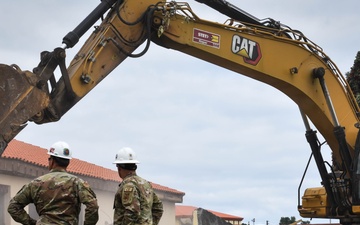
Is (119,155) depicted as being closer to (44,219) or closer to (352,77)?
(44,219)

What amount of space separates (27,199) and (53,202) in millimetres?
259

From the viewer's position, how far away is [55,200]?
5531 millimetres

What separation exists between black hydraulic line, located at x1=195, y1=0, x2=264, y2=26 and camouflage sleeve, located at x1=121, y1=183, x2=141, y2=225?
4.62 metres

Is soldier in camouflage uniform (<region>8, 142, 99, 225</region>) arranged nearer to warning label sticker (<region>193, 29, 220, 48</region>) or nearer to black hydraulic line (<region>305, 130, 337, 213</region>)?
warning label sticker (<region>193, 29, 220, 48</region>)

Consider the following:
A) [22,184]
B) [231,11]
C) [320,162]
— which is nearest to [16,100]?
[231,11]

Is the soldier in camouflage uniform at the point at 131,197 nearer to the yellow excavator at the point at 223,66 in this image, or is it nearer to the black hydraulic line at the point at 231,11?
the yellow excavator at the point at 223,66

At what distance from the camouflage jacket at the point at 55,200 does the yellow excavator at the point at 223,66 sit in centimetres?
143

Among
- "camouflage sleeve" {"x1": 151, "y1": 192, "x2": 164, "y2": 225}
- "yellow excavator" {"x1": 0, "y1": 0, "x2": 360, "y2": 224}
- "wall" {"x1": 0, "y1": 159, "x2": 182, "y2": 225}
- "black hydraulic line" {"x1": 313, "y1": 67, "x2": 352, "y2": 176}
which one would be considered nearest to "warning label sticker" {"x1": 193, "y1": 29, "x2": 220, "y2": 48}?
"yellow excavator" {"x1": 0, "y1": 0, "x2": 360, "y2": 224}

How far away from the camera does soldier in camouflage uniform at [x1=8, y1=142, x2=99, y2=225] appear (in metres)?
5.53

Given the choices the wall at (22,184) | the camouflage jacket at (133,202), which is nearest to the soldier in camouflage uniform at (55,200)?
the camouflage jacket at (133,202)

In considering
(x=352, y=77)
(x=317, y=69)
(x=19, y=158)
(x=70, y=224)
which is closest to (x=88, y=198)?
(x=70, y=224)

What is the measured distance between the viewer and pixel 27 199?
5594 mm

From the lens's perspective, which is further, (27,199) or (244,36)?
(244,36)

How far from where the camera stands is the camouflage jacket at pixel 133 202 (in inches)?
229
